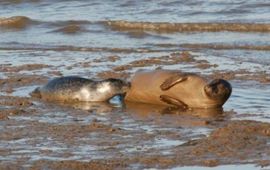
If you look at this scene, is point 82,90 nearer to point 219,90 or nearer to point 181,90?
point 181,90

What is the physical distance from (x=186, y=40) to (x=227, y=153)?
9.46 meters

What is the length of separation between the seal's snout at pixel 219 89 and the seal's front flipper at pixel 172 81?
1.05 feet

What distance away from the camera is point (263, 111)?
985 cm

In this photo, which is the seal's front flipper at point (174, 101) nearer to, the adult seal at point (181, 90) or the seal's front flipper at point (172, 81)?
the adult seal at point (181, 90)

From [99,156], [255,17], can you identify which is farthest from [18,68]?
[255,17]

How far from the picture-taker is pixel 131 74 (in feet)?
41.2

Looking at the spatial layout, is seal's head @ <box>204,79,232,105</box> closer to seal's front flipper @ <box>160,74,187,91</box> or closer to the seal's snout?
the seal's snout

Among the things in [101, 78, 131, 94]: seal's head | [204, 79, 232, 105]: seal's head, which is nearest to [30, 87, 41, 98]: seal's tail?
[101, 78, 131, 94]: seal's head

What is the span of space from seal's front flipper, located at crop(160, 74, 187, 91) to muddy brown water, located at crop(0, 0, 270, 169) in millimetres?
258

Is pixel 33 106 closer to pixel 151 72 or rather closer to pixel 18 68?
pixel 151 72

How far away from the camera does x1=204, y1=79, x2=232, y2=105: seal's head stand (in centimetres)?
996

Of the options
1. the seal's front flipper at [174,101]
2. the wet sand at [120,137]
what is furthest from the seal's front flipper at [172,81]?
the wet sand at [120,137]

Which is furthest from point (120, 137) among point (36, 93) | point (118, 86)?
point (36, 93)

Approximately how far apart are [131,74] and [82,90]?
5.98 feet
